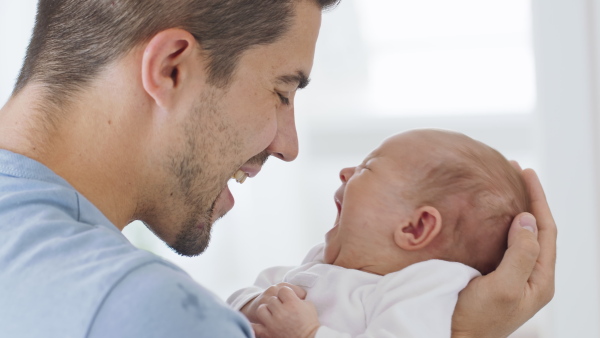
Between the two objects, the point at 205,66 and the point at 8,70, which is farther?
the point at 8,70

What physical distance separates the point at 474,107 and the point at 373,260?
165 centimetres

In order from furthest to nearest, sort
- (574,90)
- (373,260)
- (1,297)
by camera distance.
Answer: (574,90) → (373,260) → (1,297)

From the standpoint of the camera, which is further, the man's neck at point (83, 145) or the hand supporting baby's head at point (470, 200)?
the hand supporting baby's head at point (470, 200)

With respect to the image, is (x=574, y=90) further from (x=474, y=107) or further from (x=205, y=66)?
(x=205, y=66)

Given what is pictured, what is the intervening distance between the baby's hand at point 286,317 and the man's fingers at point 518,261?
0.35 m

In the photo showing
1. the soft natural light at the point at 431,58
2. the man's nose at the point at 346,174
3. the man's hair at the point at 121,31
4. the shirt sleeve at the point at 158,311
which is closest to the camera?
the shirt sleeve at the point at 158,311

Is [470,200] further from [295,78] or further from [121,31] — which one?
[121,31]

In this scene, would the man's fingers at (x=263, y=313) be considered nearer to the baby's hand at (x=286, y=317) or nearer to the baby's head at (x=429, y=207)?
the baby's hand at (x=286, y=317)

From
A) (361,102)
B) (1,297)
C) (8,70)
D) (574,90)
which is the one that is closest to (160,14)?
(1,297)

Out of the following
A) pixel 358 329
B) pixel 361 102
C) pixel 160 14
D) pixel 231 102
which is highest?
pixel 160 14

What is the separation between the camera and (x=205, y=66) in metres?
1.23

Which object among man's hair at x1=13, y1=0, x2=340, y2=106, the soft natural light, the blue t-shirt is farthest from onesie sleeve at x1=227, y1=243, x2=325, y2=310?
the soft natural light

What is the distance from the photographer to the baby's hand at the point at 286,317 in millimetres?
1256

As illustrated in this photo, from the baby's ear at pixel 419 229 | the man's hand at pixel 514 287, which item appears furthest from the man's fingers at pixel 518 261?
the baby's ear at pixel 419 229
